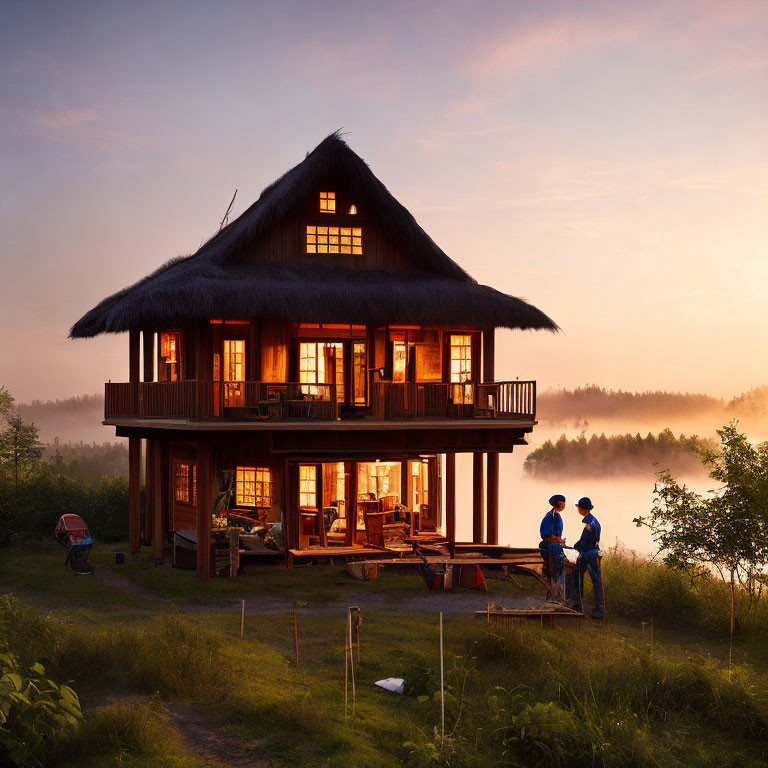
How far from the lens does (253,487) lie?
74.8 ft

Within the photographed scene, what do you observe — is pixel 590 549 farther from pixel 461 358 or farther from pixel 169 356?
pixel 169 356

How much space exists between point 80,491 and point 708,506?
1943cm

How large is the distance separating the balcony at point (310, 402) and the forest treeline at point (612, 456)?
49.2 meters

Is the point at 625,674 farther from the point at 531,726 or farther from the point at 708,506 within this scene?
the point at 708,506

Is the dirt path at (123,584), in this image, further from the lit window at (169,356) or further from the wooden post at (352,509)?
the wooden post at (352,509)

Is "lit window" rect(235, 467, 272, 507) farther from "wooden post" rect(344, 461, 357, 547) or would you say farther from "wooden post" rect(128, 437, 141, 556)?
"wooden post" rect(128, 437, 141, 556)

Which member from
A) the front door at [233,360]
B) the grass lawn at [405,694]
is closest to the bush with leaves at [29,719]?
the grass lawn at [405,694]

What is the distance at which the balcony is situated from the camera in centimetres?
1930

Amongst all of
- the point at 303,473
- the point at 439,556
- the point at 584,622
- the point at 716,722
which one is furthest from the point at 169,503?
the point at 716,722

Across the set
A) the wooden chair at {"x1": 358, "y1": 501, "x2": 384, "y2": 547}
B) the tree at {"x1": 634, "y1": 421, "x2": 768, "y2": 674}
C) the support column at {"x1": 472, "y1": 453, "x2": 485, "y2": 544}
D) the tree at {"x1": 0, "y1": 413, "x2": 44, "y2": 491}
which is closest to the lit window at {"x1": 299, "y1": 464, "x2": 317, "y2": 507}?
the wooden chair at {"x1": 358, "y1": 501, "x2": 384, "y2": 547}

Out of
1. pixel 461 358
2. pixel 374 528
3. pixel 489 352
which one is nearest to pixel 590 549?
pixel 374 528

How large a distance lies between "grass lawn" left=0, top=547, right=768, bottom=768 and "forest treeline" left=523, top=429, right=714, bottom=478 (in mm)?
55356

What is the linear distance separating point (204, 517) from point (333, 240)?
851 cm

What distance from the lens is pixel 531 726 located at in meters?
8.92
